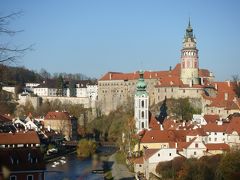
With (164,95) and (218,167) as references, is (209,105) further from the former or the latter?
(218,167)

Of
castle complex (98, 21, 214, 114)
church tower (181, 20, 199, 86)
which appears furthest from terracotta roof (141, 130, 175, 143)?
church tower (181, 20, 199, 86)

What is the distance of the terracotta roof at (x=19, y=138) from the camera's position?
92.3 feet

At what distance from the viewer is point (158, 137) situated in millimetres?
30375

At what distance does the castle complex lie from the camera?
47.8 meters

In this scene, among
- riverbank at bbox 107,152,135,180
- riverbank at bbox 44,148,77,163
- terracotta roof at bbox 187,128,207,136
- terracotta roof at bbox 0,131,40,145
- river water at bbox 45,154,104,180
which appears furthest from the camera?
riverbank at bbox 44,148,77,163

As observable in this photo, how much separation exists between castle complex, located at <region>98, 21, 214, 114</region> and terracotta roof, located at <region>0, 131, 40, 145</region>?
2050 cm

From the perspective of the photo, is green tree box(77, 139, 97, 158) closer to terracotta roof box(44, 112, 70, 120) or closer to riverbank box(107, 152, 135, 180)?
riverbank box(107, 152, 135, 180)

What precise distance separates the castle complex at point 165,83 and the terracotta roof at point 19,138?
2050 cm

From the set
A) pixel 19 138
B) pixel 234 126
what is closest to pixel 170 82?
pixel 234 126

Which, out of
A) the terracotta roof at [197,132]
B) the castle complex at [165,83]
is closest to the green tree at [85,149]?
the terracotta roof at [197,132]

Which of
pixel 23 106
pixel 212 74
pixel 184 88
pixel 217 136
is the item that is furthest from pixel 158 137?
pixel 23 106

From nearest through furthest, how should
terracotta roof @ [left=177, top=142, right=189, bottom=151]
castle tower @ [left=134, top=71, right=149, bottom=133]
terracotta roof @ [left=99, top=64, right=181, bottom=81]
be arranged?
1. terracotta roof @ [left=177, top=142, right=189, bottom=151]
2. castle tower @ [left=134, top=71, right=149, bottom=133]
3. terracotta roof @ [left=99, top=64, right=181, bottom=81]

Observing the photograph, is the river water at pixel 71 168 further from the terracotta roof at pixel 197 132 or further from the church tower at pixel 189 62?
the church tower at pixel 189 62

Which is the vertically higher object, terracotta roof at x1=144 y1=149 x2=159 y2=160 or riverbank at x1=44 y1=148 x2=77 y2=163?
terracotta roof at x1=144 y1=149 x2=159 y2=160
